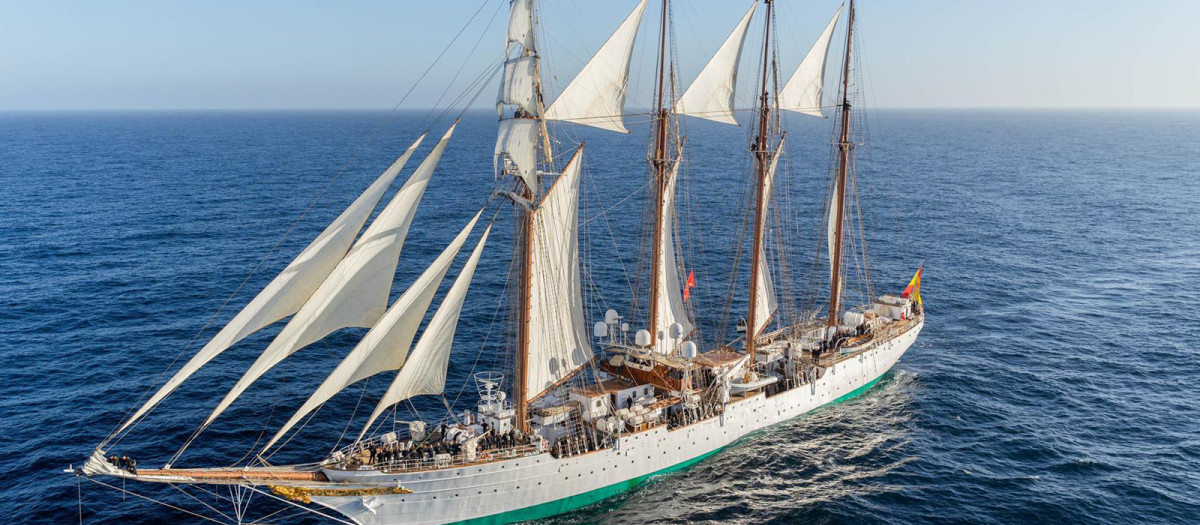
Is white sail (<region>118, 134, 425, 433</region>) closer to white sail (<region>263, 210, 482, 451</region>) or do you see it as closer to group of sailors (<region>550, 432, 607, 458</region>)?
white sail (<region>263, 210, 482, 451</region>)

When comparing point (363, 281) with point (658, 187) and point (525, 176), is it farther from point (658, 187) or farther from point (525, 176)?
point (658, 187)

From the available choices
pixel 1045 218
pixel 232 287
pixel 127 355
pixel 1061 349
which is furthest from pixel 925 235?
pixel 127 355

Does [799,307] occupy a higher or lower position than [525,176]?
lower

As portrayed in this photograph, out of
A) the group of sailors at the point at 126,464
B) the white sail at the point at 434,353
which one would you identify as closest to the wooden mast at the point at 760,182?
the white sail at the point at 434,353

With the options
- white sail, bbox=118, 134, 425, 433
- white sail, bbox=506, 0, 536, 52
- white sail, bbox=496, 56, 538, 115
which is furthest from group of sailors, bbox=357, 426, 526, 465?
white sail, bbox=506, 0, 536, 52

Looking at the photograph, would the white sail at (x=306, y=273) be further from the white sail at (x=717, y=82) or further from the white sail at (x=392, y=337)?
the white sail at (x=717, y=82)

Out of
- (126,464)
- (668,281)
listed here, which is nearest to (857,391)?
(668,281)

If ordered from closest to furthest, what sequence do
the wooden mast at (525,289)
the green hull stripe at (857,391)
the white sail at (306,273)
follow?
1. the white sail at (306,273)
2. the wooden mast at (525,289)
3. the green hull stripe at (857,391)
